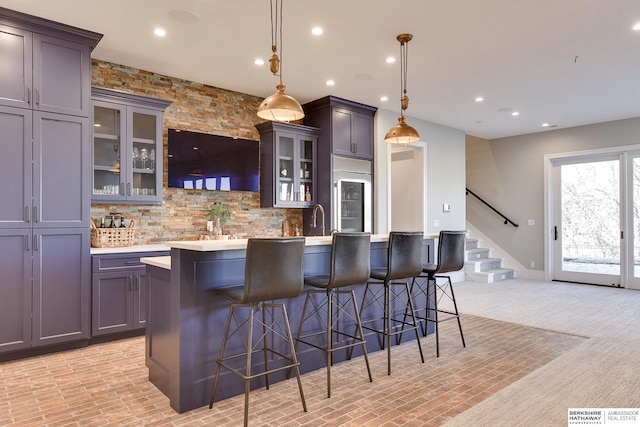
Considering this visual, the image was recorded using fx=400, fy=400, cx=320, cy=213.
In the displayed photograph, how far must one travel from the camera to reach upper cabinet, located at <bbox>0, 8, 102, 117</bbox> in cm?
340

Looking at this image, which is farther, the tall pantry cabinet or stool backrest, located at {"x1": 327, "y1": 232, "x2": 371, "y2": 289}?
the tall pantry cabinet

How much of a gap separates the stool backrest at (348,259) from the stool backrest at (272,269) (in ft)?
1.14

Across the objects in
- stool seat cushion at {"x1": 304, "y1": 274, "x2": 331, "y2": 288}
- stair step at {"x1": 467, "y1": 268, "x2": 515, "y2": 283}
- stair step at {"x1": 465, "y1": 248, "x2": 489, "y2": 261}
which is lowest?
stair step at {"x1": 467, "y1": 268, "x2": 515, "y2": 283}

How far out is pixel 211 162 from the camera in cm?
514

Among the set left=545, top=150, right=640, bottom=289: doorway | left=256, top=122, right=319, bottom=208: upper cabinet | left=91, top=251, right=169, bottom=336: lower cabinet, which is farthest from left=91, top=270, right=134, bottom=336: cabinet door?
left=545, top=150, right=640, bottom=289: doorway

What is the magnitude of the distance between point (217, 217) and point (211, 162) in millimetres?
714

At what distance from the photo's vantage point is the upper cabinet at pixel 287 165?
555cm

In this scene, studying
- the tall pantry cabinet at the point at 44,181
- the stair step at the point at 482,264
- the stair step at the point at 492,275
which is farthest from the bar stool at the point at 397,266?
the stair step at the point at 482,264

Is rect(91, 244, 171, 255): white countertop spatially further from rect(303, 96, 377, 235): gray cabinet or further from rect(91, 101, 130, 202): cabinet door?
rect(303, 96, 377, 235): gray cabinet

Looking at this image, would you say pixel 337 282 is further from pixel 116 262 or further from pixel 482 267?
pixel 482 267

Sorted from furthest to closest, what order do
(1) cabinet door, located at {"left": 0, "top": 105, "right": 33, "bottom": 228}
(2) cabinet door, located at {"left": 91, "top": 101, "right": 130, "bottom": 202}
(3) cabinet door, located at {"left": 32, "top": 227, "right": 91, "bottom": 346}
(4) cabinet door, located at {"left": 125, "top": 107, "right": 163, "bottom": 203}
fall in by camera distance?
(4) cabinet door, located at {"left": 125, "top": 107, "right": 163, "bottom": 203} → (2) cabinet door, located at {"left": 91, "top": 101, "right": 130, "bottom": 202} → (3) cabinet door, located at {"left": 32, "top": 227, "right": 91, "bottom": 346} → (1) cabinet door, located at {"left": 0, "top": 105, "right": 33, "bottom": 228}

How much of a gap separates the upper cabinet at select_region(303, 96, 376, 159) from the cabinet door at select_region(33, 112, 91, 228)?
3.15 m

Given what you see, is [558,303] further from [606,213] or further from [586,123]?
[586,123]

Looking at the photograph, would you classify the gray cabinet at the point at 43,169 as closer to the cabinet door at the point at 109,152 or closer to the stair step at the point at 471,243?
the cabinet door at the point at 109,152
